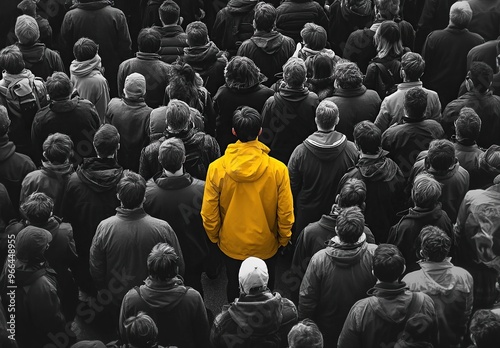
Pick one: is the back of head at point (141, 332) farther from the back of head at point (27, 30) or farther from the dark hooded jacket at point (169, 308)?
the back of head at point (27, 30)

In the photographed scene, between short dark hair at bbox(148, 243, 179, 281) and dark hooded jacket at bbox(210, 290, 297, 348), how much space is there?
521 mm

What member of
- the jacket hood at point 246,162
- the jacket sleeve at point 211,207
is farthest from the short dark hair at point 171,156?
the jacket hood at point 246,162

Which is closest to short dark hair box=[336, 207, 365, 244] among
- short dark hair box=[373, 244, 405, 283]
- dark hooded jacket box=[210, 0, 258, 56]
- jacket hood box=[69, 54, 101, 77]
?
short dark hair box=[373, 244, 405, 283]

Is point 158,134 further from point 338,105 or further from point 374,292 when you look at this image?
point 374,292

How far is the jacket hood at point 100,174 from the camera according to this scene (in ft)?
28.6

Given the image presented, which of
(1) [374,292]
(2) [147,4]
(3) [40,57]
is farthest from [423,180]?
(2) [147,4]

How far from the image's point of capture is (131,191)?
798cm

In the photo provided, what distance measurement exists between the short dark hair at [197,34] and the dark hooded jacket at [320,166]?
232cm

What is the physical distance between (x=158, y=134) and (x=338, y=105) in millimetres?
1937

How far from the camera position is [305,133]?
10.1m

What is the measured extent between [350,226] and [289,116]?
274 centimetres

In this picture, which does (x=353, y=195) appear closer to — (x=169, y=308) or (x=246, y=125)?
(x=246, y=125)

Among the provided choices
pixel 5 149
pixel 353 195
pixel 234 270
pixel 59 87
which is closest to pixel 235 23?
pixel 59 87

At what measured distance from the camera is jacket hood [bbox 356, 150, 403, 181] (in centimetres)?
877
